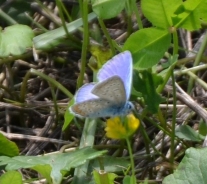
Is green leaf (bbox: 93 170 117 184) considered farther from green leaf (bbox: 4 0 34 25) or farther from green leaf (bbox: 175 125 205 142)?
green leaf (bbox: 4 0 34 25)

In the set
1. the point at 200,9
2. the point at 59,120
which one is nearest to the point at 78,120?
the point at 59,120

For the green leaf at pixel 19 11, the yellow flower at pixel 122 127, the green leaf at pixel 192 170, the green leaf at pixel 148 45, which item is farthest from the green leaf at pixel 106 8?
the green leaf at pixel 19 11

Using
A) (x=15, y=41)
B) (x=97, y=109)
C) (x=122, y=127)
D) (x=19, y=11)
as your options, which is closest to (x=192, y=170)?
(x=122, y=127)

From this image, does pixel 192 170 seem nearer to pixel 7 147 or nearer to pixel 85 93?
pixel 85 93

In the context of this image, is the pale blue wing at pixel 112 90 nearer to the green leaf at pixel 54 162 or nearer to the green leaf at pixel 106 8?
the green leaf at pixel 54 162

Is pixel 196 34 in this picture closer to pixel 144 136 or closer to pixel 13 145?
pixel 144 136

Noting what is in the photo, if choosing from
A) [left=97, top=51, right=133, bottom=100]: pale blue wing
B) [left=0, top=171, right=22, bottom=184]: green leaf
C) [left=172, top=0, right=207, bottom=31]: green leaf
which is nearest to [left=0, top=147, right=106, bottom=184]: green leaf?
[left=0, top=171, right=22, bottom=184]: green leaf
